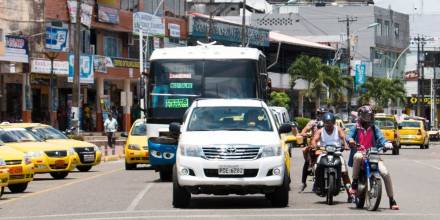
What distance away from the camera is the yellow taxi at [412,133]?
60094 mm

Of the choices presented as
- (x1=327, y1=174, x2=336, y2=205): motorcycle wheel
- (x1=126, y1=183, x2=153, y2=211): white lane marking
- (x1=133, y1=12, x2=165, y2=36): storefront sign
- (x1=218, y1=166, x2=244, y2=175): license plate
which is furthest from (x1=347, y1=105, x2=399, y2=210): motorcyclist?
(x1=133, y1=12, x2=165, y2=36): storefront sign

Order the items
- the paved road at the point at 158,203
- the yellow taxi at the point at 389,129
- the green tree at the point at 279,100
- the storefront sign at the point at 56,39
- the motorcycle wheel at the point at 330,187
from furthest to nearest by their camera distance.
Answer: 1. the green tree at the point at 279,100
2. the storefront sign at the point at 56,39
3. the yellow taxi at the point at 389,129
4. the motorcycle wheel at the point at 330,187
5. the paved road at the point at 158,203

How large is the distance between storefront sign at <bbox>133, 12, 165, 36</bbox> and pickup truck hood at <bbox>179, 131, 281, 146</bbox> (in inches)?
1920

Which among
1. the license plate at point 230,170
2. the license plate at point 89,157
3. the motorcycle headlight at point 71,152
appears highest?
the license plate at point 230,170

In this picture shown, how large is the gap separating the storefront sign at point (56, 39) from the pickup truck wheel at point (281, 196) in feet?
127

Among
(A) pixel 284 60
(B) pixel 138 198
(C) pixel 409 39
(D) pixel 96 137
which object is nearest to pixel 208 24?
(A) pixel 284 60

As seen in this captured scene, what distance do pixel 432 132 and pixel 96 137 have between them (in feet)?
135

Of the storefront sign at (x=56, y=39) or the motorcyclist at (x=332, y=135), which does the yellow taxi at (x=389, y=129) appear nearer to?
the storefront sign at (x=56, y=39)

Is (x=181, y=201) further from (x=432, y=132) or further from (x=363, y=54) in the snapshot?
(x=363, y=54)

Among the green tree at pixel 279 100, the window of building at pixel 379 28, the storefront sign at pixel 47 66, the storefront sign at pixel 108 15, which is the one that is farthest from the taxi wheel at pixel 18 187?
the window of building at pixel 379 28

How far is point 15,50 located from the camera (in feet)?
176

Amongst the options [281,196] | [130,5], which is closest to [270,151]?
[281,196]

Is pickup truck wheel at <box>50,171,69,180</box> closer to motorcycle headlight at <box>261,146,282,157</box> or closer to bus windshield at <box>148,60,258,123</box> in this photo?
bus windshield at <box>148,60,258,123</box>

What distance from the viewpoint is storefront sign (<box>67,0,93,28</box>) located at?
197ft
